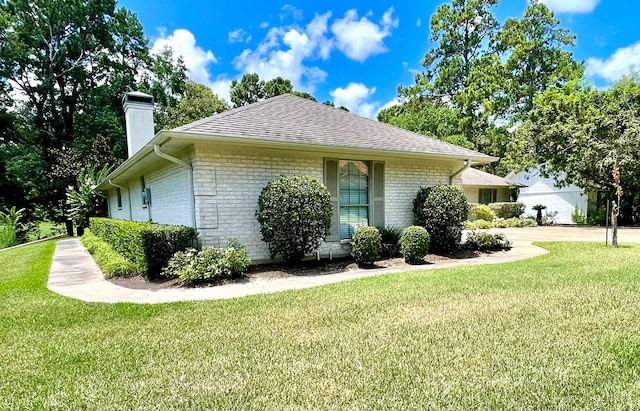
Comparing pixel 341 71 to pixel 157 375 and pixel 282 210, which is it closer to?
pixel 282 210

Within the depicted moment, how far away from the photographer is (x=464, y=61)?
104 feet

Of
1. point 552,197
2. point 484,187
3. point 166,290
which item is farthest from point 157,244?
point 552,197

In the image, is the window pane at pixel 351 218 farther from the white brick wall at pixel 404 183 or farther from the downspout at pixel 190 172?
the downspout at pixel 190 172

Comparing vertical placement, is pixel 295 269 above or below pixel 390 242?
below

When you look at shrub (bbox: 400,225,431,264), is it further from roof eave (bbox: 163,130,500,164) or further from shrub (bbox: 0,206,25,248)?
shrub (bbox: 0,206,25,248)

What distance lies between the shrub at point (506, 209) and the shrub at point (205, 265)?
20.4 meters

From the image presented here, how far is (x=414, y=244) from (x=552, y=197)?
20.3 meters

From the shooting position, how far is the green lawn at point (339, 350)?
248 centimetres

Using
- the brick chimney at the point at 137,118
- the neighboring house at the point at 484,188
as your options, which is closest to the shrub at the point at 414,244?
the brick chimney at the point at 137,118

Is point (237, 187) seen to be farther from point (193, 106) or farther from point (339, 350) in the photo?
point (193, 106)

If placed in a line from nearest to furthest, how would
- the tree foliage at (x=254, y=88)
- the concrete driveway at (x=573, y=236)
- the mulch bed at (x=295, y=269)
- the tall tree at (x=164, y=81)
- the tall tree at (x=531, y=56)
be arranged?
the mulch bed at (x=295, y=269), the concrete driveway at (x=573, y=236), the tall tree at (x=164, y=81), the tall tree at (x=531, y=56), the tree foliage at (x=254, y=88)

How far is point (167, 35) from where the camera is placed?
2469 cm

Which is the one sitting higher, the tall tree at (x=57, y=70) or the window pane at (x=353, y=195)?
the tall tree at (x=57, y=70)

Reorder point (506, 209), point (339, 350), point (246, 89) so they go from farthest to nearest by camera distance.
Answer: point (246, 89) → point (506, 209) → point (339, 350)
